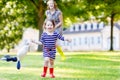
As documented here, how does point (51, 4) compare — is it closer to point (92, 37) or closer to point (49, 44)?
point (49, 44)

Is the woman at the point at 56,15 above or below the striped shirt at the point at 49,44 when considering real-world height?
above

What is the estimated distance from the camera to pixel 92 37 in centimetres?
10300

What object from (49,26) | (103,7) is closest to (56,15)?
(49,26)

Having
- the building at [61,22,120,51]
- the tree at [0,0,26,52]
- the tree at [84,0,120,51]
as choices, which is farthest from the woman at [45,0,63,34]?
A: the building at [61,22,120,51]

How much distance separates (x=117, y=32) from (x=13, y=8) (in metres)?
55.6

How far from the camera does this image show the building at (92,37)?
9819cm

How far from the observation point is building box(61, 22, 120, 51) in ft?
322

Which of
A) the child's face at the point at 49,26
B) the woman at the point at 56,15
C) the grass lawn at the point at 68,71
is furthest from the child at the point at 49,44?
the woman at the point at 56,15

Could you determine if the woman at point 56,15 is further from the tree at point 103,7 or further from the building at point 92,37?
the building at point 92,37

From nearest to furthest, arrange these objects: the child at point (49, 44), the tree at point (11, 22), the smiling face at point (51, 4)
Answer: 1. the child at point (49, 44)
2. the smiling face at point (51, 4)
3. the tree at point (11, 22)

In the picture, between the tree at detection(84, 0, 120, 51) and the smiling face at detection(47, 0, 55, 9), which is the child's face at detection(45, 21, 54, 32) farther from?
the tree at detection(84, 0, 120, 51)

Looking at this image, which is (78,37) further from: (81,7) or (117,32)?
(81,7)

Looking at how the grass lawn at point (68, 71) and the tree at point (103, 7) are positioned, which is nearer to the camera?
the grass lawn at point (68, 71)

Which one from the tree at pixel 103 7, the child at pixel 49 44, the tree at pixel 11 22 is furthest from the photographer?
the tree at pixel 11 22
